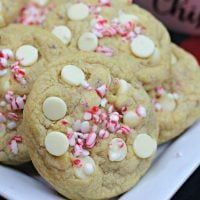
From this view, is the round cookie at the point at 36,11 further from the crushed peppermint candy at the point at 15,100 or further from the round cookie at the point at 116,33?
the crushed peppermint candy at the point at 15,100

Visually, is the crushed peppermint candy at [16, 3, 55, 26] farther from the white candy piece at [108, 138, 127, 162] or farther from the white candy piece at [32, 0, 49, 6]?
the white candy piece at [108, 138, 127, 162]

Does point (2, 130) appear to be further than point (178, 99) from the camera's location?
No

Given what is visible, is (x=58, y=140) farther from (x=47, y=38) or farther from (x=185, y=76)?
(x=185, y=76)

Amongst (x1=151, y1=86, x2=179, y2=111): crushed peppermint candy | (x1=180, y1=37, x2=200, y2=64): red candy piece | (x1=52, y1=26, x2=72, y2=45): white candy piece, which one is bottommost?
(x1=180, y1=37, x2=200, y2=64): red candy piece

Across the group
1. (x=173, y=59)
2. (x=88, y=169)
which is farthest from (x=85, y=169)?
(x=173, y=59)

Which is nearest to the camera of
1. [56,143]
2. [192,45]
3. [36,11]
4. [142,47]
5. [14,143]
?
[56,143]

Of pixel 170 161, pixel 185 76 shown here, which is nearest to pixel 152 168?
pixel 170 161

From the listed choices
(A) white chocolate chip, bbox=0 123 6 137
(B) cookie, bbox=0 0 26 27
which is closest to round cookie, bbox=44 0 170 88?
(B) cookie, bbox=0 0 26 27

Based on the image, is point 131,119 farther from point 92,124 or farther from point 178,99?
point 178,99
